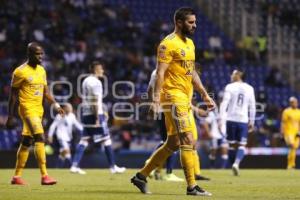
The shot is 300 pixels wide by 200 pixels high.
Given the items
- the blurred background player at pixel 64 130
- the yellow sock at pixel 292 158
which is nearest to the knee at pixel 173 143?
the blurred background player at pixel 64 130

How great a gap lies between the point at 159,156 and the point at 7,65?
18.3 metres

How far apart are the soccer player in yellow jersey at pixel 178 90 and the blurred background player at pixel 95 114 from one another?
7.51 m

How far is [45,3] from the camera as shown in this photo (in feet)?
114

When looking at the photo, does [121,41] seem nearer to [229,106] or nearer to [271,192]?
[229,106]

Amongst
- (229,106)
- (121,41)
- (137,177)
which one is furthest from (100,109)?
(121,41)

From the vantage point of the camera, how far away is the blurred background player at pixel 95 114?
19.8 m

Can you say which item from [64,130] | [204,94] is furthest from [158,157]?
[64,130]

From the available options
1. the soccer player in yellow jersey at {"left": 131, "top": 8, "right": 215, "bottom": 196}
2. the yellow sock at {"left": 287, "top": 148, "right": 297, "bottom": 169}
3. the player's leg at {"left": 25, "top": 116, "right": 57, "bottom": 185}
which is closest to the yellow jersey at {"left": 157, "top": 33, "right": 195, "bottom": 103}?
the soccer player in yellow jersey at {"left": 131, "top": 8, "right": 215, "bottom": 196}

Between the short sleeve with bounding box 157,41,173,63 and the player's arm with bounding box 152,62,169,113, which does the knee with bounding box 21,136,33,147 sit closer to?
the player's arm with bounding box 152,62,169,113

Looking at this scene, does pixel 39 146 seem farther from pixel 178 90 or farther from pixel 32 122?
pixel 178 90

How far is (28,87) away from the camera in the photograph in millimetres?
14992

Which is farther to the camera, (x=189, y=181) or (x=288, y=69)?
(x=288, y=69)

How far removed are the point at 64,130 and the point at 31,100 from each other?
10826 millimetres

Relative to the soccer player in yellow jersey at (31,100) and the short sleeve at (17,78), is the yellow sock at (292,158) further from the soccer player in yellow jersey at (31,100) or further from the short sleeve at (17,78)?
the short sleeve at (17,78)
